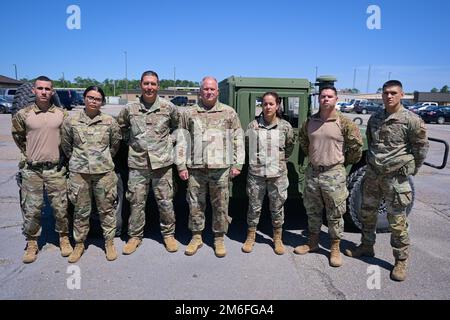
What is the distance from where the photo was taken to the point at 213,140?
3.48 m

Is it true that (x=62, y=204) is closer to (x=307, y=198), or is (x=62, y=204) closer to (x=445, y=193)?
(x=307, y=198)

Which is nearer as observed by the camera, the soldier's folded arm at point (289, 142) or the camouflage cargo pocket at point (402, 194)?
the camouflage cargo pocket at point (402, 194)

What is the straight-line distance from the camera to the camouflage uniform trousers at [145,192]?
11.6 ft

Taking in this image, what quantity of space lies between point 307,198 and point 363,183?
1.94 feet

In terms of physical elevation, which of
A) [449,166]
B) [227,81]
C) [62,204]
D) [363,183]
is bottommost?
[449,166]

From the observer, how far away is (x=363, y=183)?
3518 mm

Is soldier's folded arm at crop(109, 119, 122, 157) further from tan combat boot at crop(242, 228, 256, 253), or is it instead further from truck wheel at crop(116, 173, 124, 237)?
tan combat boot at crop(242, 228, 256, 253)

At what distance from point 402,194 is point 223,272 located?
72.3 inches

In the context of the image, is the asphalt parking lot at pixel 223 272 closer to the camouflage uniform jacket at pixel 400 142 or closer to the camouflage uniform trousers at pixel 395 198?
the camouflage uniform trousers at pixel 395 198

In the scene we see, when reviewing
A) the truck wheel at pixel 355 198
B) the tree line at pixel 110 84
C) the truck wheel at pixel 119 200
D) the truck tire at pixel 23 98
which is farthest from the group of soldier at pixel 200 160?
the tree line at pixel 110 84

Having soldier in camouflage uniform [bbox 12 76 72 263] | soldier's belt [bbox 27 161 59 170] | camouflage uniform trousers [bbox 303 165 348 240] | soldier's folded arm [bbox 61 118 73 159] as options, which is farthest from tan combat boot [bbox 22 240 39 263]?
camouflage uniform trousers [bbox 303 165 348 240]

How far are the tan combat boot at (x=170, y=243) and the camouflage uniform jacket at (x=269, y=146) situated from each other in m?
1.15

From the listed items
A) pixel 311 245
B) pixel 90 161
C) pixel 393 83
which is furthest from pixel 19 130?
pixel 393 83

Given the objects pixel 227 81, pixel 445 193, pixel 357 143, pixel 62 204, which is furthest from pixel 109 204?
pixel 445 193
